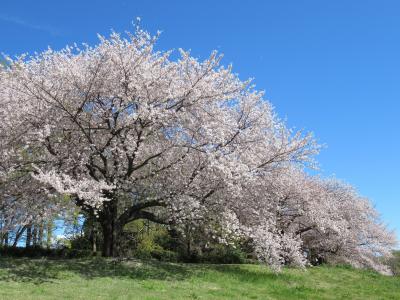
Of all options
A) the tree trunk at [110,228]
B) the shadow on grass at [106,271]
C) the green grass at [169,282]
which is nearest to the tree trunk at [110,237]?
the tree trunk at [110,228]

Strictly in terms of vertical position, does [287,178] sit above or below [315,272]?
above

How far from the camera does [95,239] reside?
3375 centimetres

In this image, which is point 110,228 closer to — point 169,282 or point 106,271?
point 106,271

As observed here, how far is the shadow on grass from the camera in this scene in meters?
17.0

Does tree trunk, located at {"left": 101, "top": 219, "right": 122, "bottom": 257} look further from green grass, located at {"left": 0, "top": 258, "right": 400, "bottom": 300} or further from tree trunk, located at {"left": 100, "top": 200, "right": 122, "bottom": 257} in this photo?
green grass, located at {"left": 0, "top": 258, "right": 400, "bottom": 300}

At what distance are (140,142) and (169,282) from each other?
5900mm

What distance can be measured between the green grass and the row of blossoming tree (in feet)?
5.46

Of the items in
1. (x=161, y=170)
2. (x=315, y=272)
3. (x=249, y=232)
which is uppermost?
(x=161, y=170)

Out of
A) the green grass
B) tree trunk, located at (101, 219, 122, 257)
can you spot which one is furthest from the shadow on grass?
tree trunk, located at (101, 219, 122, 257)

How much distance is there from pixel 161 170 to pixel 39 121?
5.46 m

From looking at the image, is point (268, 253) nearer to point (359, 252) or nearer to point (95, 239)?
point (95, 239)

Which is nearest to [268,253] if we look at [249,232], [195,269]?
[249,232]

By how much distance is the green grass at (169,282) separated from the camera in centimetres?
1464

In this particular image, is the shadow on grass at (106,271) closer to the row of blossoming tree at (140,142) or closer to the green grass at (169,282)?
the green grass at (169,282)
